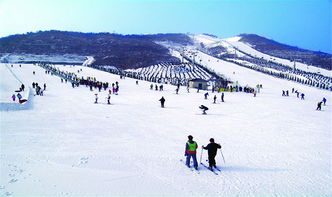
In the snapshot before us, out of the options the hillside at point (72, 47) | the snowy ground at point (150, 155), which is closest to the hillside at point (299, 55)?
the hillside at point (72, 47)

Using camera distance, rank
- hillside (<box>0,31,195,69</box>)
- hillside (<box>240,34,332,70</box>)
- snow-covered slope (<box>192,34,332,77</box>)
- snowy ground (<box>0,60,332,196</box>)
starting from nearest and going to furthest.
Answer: snowy ground (<box>0,60,332,196</box>)
snow-covered slope (<box>192,34,332,77</box>)
hillside (<box>240,34,332,70</box>)
hillside (<box>0,31,195,69</box>)

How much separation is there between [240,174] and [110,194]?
3260 millimetres

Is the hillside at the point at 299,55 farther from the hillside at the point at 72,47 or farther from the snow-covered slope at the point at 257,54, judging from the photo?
the hillside at the point at 72,47

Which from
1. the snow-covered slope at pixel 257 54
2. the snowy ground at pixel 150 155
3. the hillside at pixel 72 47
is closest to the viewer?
the snowy ground at pixel 150 155

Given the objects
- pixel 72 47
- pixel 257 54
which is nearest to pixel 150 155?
pixel 257 54

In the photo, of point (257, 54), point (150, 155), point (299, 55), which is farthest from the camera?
point (299, 55)

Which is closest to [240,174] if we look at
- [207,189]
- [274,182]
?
[274,182]

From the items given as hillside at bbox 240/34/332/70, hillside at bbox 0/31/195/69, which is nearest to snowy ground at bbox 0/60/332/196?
hillside at bbox 240/34/332/70

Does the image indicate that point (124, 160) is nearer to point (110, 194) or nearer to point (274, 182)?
point (110, 194)

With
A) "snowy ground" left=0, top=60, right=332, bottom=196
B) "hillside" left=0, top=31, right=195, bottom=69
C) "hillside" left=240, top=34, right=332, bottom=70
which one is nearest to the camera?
"snowy ground" left=0, top=60, right=332, bottom=196

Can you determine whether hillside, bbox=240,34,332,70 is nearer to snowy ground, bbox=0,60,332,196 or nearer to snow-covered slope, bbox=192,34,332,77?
snow-covered slope, bbox=192,34,332,77

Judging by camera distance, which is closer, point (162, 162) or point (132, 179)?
point (132, 179)

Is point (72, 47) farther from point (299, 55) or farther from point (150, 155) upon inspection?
point (150, 155)

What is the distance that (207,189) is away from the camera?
552 cm
